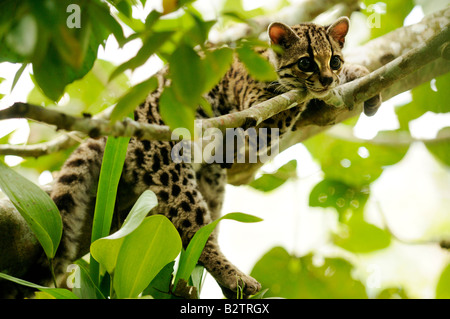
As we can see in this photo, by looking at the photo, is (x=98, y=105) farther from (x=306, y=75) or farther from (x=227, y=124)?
(x=227, y=124)

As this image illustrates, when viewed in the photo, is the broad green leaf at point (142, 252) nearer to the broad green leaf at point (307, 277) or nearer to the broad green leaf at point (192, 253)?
the broad green leaf at point (192, 253)

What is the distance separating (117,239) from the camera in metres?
1.76

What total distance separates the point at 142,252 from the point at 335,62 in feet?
5.82

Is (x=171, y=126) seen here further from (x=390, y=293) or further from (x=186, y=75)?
(x=390, y=293)

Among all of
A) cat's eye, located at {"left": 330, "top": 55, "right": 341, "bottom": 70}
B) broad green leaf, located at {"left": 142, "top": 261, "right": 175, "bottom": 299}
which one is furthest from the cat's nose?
broad green leaf, located at {"left": 142, "top": 261, "right": 175, "bottom": 299}

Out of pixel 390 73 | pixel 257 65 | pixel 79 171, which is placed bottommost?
pixel 79 171

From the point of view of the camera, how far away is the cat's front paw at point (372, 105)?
3.02 meters

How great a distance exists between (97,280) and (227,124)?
1137 millimetres

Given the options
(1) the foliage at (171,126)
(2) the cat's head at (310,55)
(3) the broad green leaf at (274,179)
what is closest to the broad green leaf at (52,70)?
(1) the foliage at (171,126)

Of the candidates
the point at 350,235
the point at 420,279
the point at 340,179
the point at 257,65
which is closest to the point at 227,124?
the point at 257,65

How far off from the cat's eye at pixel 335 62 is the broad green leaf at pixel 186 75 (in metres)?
2.00

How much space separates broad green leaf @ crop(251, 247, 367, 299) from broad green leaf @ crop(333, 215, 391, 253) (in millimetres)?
630

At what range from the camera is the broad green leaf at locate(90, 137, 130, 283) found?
2.12 m

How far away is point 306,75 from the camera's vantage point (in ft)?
8.79
